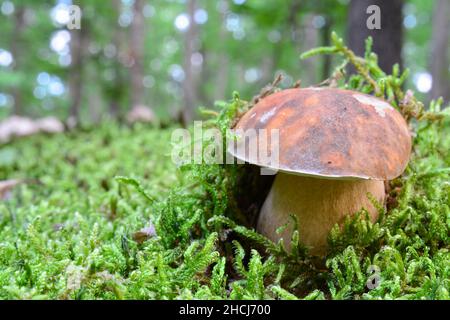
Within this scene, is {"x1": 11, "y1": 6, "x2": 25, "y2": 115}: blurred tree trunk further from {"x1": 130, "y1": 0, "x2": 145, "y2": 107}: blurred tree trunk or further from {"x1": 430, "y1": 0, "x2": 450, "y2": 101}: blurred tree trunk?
{"x1": 430, "y1": 0, "x2": 450, "y2": 101}: blurred tree trunk

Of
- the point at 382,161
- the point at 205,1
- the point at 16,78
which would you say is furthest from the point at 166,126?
the point at 205,1

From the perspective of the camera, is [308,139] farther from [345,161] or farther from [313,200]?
[313,200]

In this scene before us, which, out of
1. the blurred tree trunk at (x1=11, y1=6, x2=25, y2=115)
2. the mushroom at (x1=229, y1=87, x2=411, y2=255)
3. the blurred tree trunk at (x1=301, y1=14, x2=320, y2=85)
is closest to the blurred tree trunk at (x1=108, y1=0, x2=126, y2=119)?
the blurred tree trunk at (x1=301, y1=14, x2=320, y2=85)

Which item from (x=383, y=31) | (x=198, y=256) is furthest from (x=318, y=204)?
(x=383, y=31)

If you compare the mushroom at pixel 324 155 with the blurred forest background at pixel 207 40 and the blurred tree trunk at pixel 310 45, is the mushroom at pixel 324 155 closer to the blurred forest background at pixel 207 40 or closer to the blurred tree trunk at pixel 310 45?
the blurred forest background at pixel 207 40

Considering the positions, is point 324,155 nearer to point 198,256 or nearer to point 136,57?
point 198,256

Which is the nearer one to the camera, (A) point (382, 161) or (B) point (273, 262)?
(A) point (382, 161)
